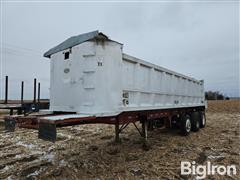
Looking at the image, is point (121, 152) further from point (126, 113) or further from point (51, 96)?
point (51, 96)

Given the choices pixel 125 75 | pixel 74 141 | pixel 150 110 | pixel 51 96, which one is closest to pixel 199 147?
pixel 150 110

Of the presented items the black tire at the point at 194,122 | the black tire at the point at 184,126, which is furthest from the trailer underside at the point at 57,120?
the black tire at the point at 194,122

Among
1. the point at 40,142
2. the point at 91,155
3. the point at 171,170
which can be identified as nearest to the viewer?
the point at 171,170

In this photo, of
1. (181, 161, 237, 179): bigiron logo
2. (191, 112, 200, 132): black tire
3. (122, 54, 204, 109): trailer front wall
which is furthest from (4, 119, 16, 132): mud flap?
(191, 112, 200, 132): black tire

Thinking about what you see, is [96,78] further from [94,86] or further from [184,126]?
[184,126]

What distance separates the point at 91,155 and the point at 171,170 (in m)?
2.23

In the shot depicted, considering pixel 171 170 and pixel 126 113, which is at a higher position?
pixel 126 113

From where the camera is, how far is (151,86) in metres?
6.45

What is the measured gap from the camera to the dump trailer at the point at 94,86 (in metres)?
4.56

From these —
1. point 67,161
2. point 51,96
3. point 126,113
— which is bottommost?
point 67,161

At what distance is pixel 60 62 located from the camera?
205 inches

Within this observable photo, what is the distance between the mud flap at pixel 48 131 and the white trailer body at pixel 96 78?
1.04 meters

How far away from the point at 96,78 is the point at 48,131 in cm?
145

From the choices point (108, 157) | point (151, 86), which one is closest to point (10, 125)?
point (108, 157)
